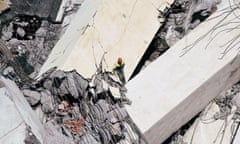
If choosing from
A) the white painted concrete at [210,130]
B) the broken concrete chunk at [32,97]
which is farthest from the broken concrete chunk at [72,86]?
the white painted concrete at [210,130]

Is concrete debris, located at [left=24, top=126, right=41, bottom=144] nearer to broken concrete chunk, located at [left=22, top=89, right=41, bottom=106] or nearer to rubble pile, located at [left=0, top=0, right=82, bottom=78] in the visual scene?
broken concrete chunk, located at [left=22, top=89, right=41, bottom=106]

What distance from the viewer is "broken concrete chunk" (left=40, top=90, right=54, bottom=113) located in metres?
5.82

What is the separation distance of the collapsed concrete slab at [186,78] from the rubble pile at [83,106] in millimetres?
177

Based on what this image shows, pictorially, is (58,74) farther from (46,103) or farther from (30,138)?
(30,138)

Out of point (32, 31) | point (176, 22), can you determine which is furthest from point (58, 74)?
point (176, 22)

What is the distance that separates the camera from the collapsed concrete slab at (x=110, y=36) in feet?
19.6

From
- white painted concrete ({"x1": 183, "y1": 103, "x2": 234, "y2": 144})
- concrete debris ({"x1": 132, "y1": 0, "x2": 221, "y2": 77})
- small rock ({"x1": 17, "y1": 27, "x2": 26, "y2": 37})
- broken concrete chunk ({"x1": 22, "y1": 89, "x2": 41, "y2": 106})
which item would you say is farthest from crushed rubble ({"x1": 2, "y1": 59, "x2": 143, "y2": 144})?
small rock ({"x1": 17, "y1": 27, "x2": 26, "y2": 37})

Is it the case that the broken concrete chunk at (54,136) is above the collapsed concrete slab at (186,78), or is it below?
below

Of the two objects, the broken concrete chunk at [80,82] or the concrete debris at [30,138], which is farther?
the broken concrete chunk at [80,82]

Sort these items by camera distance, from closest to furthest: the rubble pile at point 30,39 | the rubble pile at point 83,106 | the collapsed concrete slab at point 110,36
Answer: the rubble pile at point 83,106 → the collapsed concrete slab at point 110,36 → the rubble pile at point 30,39

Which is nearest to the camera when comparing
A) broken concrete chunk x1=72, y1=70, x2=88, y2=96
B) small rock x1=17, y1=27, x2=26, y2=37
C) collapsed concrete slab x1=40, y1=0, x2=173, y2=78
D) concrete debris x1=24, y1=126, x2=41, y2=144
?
concrete debris x1=24, y1=126, x2=41, y2=144

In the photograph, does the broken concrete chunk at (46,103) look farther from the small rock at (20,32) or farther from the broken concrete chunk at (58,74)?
the small rock at (20,32)

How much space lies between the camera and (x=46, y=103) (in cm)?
584

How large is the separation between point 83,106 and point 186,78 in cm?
122
